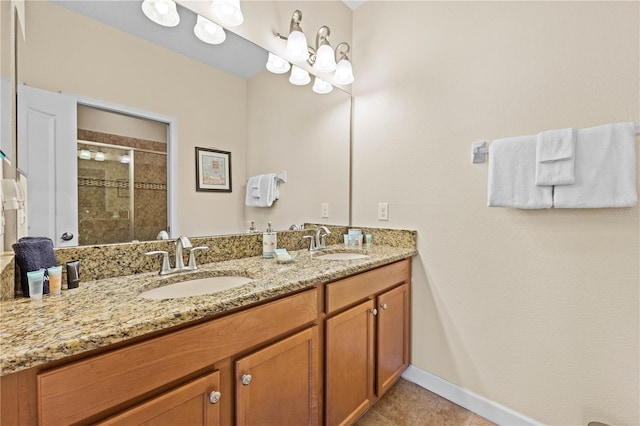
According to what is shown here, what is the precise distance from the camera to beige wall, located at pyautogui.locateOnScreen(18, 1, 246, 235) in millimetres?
982

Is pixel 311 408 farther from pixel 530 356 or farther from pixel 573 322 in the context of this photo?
pixel 573 322

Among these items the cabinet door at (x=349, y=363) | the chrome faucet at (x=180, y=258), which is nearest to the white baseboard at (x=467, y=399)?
the cabinet door at (x=349, y=363)

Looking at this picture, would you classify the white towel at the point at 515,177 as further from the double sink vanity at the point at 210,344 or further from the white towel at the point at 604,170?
the double sink vanity at the point at 210,344

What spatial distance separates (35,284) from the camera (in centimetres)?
83

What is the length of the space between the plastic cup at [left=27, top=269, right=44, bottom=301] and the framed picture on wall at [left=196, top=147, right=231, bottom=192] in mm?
645

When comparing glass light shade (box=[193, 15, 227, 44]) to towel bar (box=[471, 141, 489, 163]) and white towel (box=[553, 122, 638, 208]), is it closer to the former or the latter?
towel bar (box=[471, 141, 489, 163])

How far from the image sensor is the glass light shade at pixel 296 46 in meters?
1.67

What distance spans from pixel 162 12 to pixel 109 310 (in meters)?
1.24

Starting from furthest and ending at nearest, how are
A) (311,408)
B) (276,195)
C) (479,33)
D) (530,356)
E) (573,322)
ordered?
(276,195), (479,33), (530,356), (573,322), (311,408)

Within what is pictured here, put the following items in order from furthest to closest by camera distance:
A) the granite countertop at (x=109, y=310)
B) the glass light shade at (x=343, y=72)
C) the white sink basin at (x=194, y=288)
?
the glass light shade at (x=343, y=72)
the white sink basin at (x=194, y=288)
the granite countertop at (x=109, y=310)

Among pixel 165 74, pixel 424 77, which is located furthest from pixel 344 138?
pixel 165 74

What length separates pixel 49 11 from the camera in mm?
993

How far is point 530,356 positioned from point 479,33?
1761 mm

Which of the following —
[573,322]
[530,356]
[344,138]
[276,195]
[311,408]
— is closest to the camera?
[311,408]
